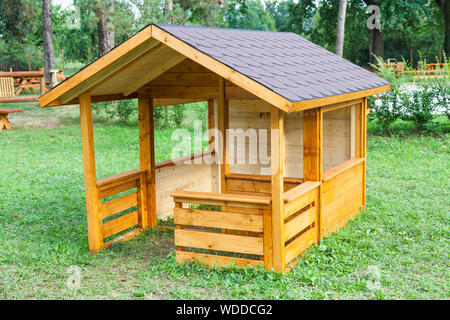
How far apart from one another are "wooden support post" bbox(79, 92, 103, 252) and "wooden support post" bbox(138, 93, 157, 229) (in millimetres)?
1130

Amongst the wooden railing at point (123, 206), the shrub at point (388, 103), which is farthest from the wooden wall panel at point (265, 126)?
the shrub at point (388, 103)

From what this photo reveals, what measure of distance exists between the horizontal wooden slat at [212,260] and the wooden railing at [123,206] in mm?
1331

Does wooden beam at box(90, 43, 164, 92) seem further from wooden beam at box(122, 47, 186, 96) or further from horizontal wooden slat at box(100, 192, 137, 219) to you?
horizontal wooden slat at box(100, 192, 137, 219)

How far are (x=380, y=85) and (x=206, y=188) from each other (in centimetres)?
337

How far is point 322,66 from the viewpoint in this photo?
7703 millimetres

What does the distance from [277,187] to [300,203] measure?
715 mm

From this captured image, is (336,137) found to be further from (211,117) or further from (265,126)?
(211,117)

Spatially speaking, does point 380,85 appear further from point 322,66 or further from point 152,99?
point 152,99

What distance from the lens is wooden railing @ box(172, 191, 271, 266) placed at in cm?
591

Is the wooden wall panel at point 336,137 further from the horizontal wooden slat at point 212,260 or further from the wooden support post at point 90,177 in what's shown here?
the wooden support post at point 90,177

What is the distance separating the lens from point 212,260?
623 cm

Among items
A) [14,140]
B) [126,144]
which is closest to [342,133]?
[126,144]

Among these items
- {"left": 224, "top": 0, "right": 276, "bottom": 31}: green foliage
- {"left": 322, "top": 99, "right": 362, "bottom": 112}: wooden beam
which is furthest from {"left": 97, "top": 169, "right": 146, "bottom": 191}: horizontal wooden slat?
{"left": 224, "top": 0, "right": 276, "bottom": 31}: green foliage
